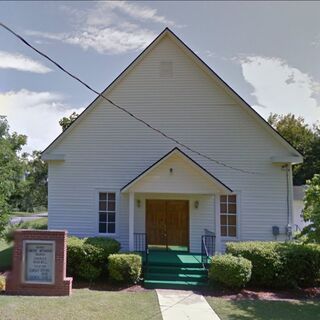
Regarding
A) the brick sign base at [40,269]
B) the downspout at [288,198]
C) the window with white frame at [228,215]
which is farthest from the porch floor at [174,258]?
the downspout at [288,198]

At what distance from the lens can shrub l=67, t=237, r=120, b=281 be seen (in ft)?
36.3

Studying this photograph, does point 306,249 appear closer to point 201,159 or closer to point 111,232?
point 201,159

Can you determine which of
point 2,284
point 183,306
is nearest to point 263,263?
point 183,306

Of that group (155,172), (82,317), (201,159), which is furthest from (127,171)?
(82,317)

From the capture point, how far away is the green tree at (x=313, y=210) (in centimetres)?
1034

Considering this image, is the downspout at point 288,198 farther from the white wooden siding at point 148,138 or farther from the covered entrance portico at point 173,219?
the covered entrance portico at point 173,219

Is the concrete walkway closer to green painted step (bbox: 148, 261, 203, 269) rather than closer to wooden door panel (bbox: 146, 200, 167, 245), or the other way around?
green painted step (bbox: 148, 261, 203, 269)

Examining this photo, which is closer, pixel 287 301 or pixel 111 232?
pixel 287 301

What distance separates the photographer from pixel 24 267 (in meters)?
9.75

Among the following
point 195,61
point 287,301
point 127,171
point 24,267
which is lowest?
point 287,301

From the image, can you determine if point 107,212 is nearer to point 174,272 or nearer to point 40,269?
point 174,272

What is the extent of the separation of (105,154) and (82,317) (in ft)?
25.9

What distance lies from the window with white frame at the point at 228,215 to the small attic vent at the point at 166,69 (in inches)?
230

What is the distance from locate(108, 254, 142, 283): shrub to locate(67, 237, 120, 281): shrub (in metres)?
0.52
